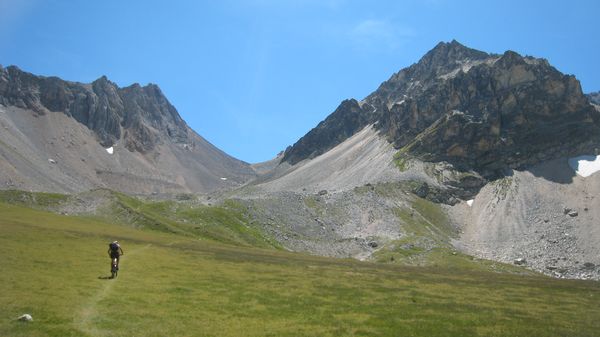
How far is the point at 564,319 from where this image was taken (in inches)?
1564

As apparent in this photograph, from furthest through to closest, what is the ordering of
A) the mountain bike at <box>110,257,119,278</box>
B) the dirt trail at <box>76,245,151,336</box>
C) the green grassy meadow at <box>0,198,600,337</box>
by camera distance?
the mountain bike at <box>110,257,119,278</box> < the green grassy meadow at <box>0,198,600,337</box> < the dirt trail at <box>76,245,151,336</box>

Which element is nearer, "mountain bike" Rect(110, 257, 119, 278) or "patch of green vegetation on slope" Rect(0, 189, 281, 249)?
"mountain bike" Rect(110, 257, 119, 278)

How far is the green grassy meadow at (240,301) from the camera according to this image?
94.1 ft

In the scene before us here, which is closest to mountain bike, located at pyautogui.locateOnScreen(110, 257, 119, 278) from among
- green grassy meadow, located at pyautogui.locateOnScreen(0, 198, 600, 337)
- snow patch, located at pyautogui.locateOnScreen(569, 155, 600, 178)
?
green grassy meadow, located at pyautogui.locateOnScreen(0, 198, 600, 337)

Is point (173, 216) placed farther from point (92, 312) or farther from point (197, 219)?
point (92, 312)

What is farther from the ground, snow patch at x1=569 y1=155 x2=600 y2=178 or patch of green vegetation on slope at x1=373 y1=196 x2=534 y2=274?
snow patch at x1=569 y1=155 x2=600 y2=178

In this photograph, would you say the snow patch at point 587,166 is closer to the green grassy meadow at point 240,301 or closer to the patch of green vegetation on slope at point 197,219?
the patch of green vegetation on slope at point 197,219

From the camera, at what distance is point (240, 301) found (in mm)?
38094

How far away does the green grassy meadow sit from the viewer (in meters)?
28.7

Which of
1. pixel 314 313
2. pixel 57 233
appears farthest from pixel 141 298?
pixel 57 233

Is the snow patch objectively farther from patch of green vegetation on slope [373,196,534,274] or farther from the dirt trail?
the dirt trail

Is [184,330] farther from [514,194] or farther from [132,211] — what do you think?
[514,194]

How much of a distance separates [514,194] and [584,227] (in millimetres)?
33507

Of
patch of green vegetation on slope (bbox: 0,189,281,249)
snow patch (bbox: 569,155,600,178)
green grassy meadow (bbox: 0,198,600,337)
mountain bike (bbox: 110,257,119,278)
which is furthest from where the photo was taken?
snow patch (bbox: 569,155,600,178)
